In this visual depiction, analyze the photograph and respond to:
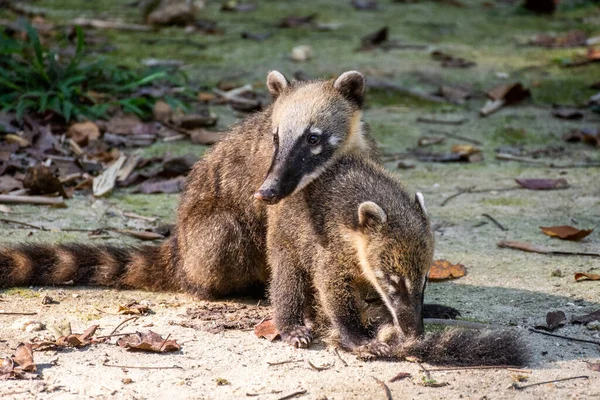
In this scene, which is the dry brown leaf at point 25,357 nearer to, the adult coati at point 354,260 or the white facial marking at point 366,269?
the adult coati at point 354,260

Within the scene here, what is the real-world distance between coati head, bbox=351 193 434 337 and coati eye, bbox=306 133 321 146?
790 millimetres

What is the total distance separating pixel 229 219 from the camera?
5375 mm

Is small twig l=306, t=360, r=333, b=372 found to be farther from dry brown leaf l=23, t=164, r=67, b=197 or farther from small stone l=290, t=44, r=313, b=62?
small stone l=290, t=44, r=313, b=62


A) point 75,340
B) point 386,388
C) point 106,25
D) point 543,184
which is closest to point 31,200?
point 75,340

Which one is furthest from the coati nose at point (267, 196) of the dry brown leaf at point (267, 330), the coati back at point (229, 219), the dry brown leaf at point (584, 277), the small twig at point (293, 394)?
the dry brown leaf at point (584, 277)

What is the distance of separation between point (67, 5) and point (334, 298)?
9.65 metres

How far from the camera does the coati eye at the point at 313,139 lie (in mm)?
5203

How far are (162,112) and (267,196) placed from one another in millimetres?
4058

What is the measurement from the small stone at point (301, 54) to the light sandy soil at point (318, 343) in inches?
154

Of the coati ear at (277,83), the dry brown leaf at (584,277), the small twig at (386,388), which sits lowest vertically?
the dry brown leaf at (584,277)

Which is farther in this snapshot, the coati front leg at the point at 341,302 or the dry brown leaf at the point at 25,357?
the coati front leg at the point at 341,302

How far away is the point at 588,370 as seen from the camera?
Result: 13.8 feet

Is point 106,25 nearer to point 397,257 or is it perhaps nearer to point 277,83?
point 277,83

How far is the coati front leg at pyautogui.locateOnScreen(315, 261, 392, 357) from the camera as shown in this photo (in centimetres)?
459
